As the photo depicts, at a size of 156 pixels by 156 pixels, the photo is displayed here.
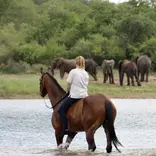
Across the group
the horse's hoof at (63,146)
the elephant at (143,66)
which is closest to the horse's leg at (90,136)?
the horse's hoof at (63,146)

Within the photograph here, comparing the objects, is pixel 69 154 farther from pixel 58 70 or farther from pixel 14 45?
pixel 14 45

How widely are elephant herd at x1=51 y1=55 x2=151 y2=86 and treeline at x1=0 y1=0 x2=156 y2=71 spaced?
→ 313 centimetres

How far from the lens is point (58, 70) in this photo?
43531mm

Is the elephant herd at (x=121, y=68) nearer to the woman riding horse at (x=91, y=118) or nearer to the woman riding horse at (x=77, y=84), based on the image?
the woman riding horse at (x=91, y=118)

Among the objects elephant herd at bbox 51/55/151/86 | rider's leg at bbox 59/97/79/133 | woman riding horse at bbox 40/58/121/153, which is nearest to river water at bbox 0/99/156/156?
woman riding horse at bbox 40/58/121/153

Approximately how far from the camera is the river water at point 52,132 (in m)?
14.2

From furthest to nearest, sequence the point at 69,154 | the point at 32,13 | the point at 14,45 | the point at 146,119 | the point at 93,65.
Result: the point at 32,13
the point at 14,45
the point at 93,65
the point at 146,119
the point at 69,154

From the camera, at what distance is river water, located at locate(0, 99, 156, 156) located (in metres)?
14.2

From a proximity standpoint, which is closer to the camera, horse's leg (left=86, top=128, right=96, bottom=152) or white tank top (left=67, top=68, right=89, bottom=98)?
horse's leg (left=86, top=128, right=96, bottom=152)

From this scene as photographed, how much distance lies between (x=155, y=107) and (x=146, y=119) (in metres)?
5.63

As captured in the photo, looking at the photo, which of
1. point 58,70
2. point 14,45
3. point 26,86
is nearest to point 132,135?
point 26,86

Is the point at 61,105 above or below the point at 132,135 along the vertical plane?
above

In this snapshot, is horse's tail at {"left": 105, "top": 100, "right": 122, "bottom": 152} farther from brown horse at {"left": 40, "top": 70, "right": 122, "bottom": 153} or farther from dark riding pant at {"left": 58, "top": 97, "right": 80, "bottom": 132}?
dark riding pant at {"left": 58, "top": 97, "right": 80, "bottom": 132}

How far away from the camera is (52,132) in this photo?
63.3 feet
